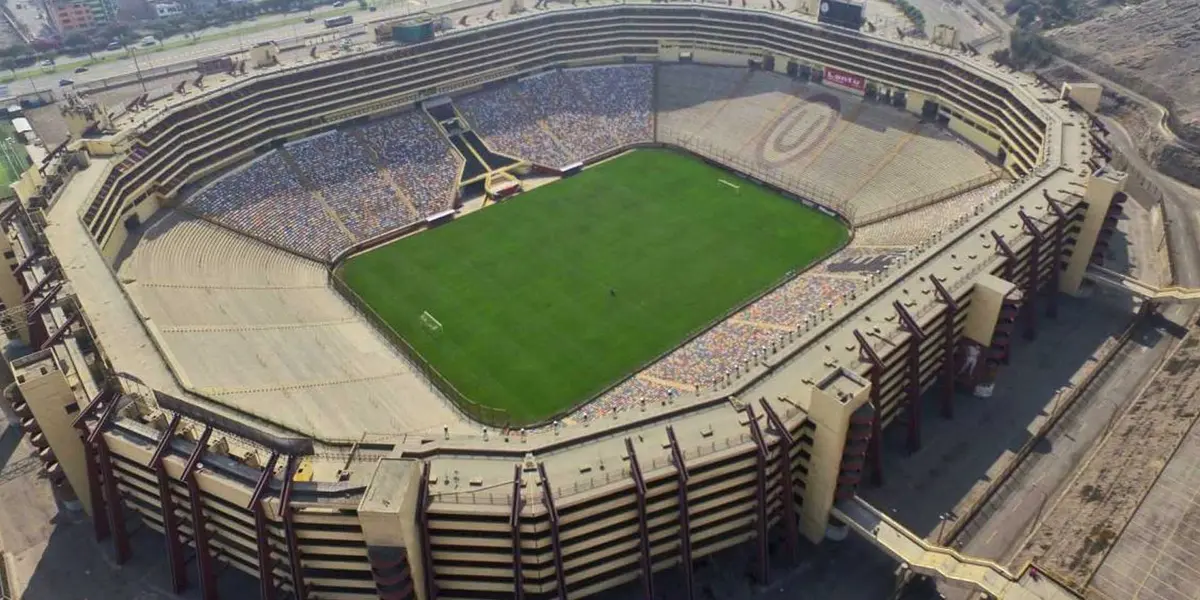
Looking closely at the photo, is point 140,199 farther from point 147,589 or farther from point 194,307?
point 147,589

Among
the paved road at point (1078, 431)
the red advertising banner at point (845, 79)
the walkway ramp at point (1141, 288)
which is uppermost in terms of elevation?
the red advertising banner at point (845, 79)

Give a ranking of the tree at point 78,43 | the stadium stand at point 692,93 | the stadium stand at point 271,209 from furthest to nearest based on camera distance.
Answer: the tree at point 78,43 < the stadium stand at point 692,93 < the stadium stand at point 271,209

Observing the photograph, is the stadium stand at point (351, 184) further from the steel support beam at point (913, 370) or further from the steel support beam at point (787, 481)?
the steel support beam at point (913, 370)

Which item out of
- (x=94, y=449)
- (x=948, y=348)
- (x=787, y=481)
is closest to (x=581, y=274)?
(x=948, y=348)

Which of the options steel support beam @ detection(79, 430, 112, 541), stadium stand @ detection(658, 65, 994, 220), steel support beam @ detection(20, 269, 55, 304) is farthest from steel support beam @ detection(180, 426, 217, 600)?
stadium stand @ detection(658, 65, 994, 220)

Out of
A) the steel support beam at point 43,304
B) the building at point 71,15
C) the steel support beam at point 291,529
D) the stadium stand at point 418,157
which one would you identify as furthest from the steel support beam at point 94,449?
the building at point 71,15
